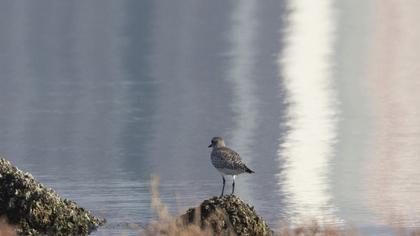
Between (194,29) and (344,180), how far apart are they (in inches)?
1110

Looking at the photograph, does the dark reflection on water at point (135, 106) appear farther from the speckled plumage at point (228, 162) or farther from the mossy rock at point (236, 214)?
the mossy rock at point (236, 214)

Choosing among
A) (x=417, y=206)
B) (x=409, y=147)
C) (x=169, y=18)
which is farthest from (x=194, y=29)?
(x=417, y=206)

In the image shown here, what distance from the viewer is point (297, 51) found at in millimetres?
40281

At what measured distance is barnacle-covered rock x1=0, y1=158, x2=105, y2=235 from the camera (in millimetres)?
14672

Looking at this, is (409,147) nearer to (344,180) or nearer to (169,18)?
(344,180)

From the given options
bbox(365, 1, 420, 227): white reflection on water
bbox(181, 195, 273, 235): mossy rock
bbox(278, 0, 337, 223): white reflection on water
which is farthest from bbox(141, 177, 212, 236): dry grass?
bbox(278, 0, 337, 223): white reflection on water

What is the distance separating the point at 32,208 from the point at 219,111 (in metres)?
12.1

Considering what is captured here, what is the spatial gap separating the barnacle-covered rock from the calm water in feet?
1.24

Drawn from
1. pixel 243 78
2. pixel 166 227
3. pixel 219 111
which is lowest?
pixel 166 227

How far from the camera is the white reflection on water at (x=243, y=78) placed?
75.9 feet

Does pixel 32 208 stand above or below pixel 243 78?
below

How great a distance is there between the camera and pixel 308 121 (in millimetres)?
25188

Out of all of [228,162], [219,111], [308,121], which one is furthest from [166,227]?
[219,111]

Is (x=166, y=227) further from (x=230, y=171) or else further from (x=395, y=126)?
(x=395, y=126)
